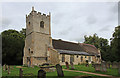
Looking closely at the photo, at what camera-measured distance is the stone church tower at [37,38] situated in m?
26.1

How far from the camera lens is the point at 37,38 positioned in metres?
27.3

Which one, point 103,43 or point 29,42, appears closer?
point 29,42

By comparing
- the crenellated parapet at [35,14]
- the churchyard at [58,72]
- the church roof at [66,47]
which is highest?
the crenellated parapet at [35,14]

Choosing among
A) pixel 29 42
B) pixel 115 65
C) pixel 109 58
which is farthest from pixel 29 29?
pixel 109 58

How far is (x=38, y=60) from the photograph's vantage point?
26031mm

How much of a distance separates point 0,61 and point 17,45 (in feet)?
21.9

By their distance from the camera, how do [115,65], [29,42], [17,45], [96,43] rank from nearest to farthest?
[115,65] < [29,42] < [17,45] < [96,43]

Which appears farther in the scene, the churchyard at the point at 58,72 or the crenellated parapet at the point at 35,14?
the crenellated parapet at the point at 35,14

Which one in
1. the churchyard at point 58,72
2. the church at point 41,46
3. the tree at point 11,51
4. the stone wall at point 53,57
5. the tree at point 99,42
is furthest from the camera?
the tree at point 99,42

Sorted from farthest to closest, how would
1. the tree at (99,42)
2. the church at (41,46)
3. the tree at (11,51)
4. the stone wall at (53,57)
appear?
the tree at (99,42) < the tree at (11,51) < the church at (41,46) < the stone wall at (53,57)

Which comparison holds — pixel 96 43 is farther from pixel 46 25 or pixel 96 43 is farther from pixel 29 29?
pixel 29 29

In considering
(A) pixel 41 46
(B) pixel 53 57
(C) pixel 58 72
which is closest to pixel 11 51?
(A) pixel 41 46

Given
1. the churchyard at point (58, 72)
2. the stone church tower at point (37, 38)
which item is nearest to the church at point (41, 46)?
the stone church tower at point (37, 38)

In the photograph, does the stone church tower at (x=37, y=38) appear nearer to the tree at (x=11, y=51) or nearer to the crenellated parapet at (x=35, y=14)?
the crenellated parapet at (x=35, y=14)
